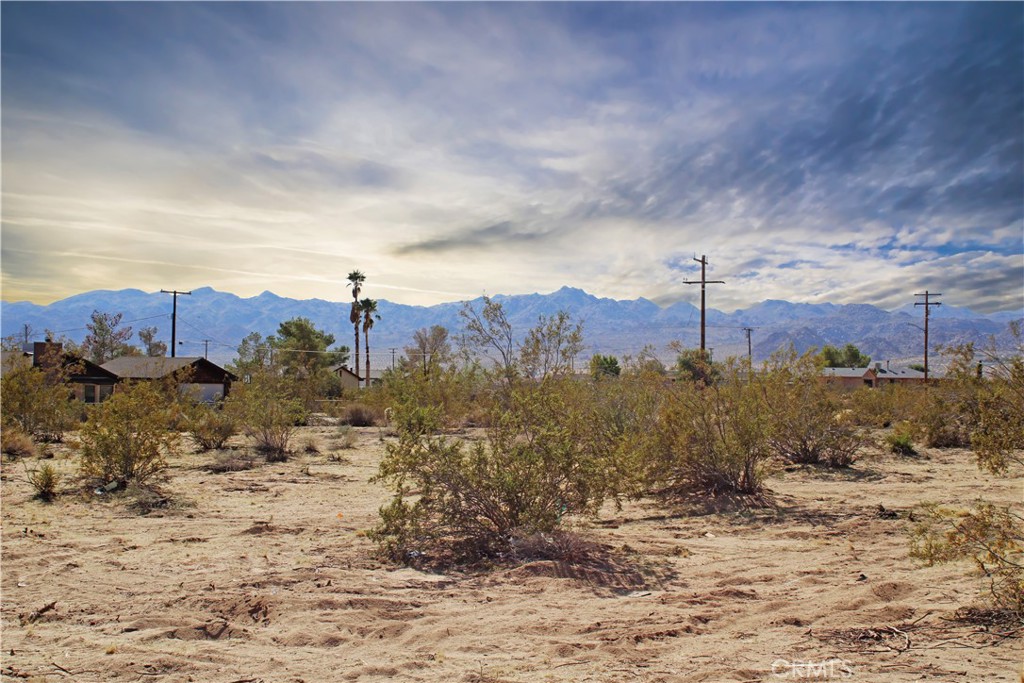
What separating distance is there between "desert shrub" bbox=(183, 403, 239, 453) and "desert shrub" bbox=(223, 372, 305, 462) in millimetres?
297

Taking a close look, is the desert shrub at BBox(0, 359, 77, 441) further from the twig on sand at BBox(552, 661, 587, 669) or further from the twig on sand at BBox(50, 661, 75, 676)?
the twig on sand at BBox(552, 661, 587, 669)

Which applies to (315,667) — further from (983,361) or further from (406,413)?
(983,361)

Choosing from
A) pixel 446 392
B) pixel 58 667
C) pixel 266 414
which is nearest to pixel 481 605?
pixel 58 667

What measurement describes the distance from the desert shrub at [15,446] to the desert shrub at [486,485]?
1217 cm

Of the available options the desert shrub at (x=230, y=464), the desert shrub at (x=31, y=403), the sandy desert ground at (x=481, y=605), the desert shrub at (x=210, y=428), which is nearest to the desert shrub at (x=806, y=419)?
the sandy desert ground at (x=481, y=605)

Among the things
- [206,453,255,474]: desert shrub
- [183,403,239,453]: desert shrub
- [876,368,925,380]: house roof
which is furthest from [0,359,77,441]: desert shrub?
[876,368,925,380]: house roof

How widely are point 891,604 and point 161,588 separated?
6579 mm

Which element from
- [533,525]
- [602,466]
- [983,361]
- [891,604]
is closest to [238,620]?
[533,525]

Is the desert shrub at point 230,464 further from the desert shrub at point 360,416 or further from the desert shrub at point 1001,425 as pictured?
the desert shrub at point 1001,425

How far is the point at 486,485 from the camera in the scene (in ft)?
24.8

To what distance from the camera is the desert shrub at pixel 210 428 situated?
1905 cm

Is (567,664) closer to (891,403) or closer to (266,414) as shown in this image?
(266,414)

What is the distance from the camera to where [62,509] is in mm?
9680

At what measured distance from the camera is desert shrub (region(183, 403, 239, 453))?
1905cm
